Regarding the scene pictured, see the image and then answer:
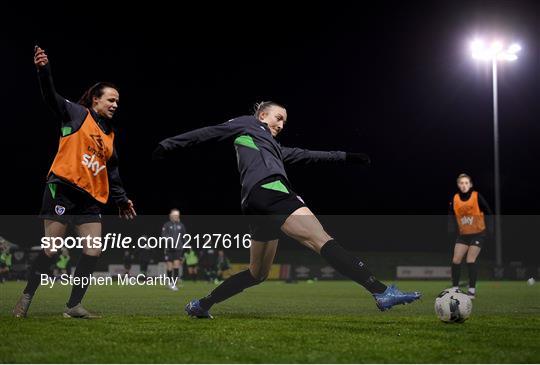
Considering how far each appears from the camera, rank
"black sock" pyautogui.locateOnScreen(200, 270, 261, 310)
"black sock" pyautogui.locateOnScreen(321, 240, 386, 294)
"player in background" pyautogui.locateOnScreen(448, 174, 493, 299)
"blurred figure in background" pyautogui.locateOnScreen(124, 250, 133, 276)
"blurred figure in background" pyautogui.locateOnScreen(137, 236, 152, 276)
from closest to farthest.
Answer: "black sock" pyautogui.locateOnScreen(321, 240, 386, 294)
"black sock" pyautogui.locateOnScreen(200, 270, 261, 310)
"player in background" pyautogui.locateOnScreen(448, 174, 493, 299)
"blurred figure in background" pyautogui.locateOnScreen(137, 236, 152, 276)
"blurred figure in background" pyautogui.locateOnScreen(124, 250, 133, 276)

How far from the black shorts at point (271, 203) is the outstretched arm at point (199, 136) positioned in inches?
23.3

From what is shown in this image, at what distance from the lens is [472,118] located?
158 feet

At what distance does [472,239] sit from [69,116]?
8908 millimetres

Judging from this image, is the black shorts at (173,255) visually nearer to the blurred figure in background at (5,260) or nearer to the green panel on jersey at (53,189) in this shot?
the blurred figure in background at (5,260)

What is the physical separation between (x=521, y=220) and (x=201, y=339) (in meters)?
37.3

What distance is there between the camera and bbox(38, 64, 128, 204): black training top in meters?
6.58

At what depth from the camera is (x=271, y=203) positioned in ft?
20.9

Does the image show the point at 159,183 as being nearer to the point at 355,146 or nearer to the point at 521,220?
the point at 355,146

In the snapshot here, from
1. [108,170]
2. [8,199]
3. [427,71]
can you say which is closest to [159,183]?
[8,199]

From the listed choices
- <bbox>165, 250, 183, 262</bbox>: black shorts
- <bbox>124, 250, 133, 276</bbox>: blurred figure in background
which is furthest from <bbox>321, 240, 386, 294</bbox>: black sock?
<bbox>124, 250, 133, 276</bbox>: blurred figure in background

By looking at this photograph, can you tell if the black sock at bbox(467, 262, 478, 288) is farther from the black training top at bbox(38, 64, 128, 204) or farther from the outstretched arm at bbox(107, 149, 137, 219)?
the black training top at bbox(38, 64, 128, 204)

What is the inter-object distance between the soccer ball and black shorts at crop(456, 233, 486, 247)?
21.8 feet

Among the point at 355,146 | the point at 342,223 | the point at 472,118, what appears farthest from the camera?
the point at 472,118

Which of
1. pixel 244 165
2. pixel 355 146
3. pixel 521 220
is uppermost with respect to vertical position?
pixel 355 146
